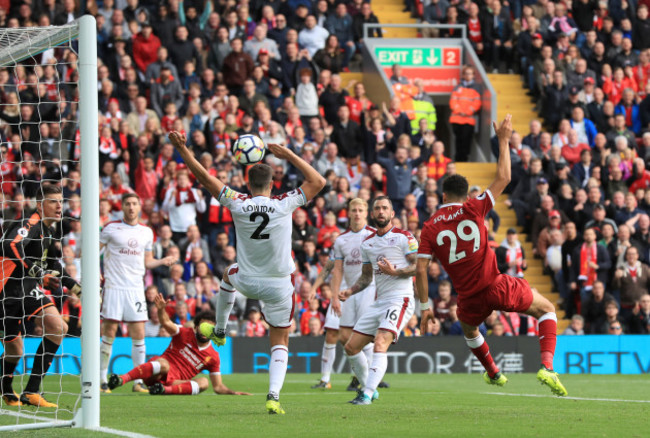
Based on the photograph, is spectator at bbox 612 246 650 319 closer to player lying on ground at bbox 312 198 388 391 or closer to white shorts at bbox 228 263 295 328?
player lying on ground at bbox 312 198 388 391

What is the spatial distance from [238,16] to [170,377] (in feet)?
43.9

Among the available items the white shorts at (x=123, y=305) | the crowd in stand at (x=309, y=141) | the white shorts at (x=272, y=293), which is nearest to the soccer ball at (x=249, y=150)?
the white shorts at (x=272, y=293)

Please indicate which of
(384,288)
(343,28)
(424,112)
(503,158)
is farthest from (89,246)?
(343,28)

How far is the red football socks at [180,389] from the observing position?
1391 cm

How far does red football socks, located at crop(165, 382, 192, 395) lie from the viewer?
13906mm

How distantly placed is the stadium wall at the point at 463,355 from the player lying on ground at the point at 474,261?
912cm

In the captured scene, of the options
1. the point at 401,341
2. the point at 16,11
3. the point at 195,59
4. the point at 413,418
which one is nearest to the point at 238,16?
the point at 195,59

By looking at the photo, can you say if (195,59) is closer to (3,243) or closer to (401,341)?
(401,341)

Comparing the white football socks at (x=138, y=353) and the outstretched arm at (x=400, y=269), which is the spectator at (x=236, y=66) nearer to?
the white football socks at (x=138, y=353)

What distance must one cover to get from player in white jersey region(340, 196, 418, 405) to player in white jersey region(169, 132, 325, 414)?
208 centimetres

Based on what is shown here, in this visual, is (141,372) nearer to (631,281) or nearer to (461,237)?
(461,237)

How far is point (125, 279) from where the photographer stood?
1528 cm

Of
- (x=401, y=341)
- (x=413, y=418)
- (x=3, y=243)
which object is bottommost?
(x=401, y=341)

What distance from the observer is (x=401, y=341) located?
20.5 metres
